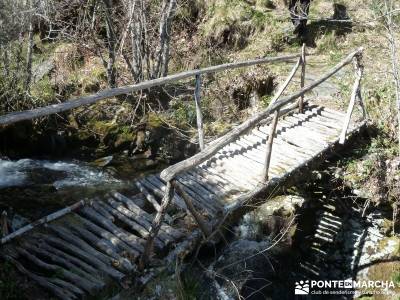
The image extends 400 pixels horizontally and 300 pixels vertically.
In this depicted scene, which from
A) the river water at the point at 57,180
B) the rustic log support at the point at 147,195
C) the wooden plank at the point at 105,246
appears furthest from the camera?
the river water at the point at 57,180

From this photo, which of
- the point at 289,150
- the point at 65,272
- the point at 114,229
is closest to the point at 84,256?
the point at 65,272

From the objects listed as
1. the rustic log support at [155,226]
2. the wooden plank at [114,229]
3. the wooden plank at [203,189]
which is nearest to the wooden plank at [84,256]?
the rustic log support at [155,226]

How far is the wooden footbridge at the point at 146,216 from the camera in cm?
405

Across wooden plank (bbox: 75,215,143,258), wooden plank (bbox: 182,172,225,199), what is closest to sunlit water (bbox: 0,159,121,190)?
wooden plank (bbox: 182,172,225,199)

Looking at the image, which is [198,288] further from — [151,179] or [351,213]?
[351,213]

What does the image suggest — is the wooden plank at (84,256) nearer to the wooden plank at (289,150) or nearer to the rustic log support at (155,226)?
the rustic log support at (155,226)

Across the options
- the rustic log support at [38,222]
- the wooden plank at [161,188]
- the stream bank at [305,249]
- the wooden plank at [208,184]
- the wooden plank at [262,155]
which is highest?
the rustic log support at [38,222]

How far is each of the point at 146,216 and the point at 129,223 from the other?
0.22 m

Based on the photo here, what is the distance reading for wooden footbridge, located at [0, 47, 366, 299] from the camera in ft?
13.3

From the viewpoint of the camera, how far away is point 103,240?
4.55 metres

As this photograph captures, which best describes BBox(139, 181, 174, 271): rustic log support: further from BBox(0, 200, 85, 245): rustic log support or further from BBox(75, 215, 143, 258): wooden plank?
BBox(0, 200, 85, 245): rustic log support

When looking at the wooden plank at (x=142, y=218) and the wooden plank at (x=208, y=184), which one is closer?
the wooden plank at (x=142, y=218)

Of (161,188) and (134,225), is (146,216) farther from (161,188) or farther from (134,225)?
(161,188)

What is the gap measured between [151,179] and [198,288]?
4.53 feet
